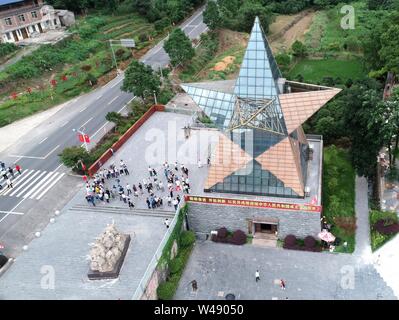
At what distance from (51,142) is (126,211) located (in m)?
19.2

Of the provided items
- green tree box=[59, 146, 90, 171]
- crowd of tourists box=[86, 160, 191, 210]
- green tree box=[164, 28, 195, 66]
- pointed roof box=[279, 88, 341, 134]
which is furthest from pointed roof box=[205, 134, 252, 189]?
green tree box=[164, 28, 195, 66]

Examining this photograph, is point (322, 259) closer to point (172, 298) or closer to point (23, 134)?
point (172, 298)

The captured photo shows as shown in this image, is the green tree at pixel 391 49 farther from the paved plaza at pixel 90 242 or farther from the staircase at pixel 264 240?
the staircase at pixel 264 240

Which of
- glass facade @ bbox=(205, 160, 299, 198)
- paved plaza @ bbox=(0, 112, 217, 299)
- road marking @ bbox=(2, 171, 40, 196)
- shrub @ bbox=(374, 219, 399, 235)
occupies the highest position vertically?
glass facade @ bbox=(205, 160, 299, 198)

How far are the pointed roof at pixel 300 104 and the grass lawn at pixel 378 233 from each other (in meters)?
9.98

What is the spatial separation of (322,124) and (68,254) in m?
26.8

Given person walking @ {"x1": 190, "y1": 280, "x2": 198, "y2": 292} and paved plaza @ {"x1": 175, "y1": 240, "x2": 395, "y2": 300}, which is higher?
person walking @ {"x1": 190, "y1": 280, "x2": 198, "y2": 292}

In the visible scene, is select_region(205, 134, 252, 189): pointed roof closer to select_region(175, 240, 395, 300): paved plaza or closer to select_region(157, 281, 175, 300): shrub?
select_region(175, 240, 395, 300): paved plaza

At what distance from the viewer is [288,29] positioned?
258ft

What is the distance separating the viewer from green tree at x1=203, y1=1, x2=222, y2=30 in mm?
71625

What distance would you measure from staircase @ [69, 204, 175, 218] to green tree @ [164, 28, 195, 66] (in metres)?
30.5

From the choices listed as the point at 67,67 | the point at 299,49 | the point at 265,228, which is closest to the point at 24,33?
the point at 67,67

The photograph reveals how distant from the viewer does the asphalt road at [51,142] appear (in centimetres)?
4228
